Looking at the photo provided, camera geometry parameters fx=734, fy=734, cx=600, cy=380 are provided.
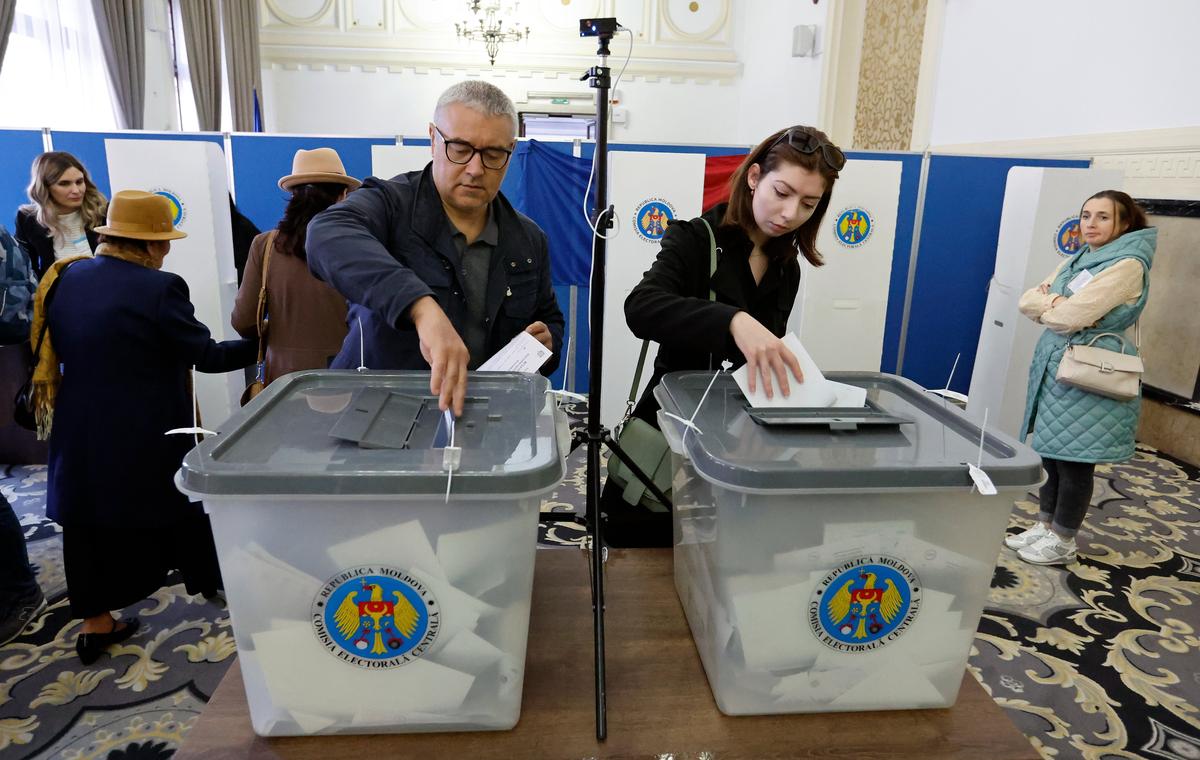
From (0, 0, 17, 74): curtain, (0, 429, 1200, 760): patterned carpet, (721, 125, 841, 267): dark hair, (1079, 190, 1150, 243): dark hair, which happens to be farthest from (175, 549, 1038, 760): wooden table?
(0, 0, 17, 74): curtain

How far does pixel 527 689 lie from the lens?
746 millimetres

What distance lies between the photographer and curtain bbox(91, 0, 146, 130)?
5.95m

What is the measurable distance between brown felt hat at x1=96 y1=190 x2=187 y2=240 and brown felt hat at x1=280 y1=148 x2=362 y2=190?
41 cm

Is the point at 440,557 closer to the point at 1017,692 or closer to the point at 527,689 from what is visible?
the point at 527,689

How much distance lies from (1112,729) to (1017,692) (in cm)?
21

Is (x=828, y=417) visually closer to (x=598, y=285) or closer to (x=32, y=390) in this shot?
(x=598, y=285)

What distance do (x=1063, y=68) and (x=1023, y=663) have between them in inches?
150

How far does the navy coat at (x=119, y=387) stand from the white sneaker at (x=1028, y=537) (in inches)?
108

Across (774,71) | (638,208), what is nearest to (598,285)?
(638,208)

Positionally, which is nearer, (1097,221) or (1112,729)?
(1112,729)

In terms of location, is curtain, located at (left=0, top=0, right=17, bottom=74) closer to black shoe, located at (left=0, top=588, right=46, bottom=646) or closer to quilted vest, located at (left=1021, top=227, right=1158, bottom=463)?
black shoe, located at (left=0, top=588, right=46, bottom=646)

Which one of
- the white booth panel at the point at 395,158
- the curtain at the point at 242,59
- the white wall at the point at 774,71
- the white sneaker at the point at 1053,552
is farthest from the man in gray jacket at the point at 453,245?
the curtain at the point at 242,59

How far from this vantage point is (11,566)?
212cm

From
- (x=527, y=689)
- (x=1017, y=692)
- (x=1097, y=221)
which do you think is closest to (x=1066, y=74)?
(x=1097, y=221)
